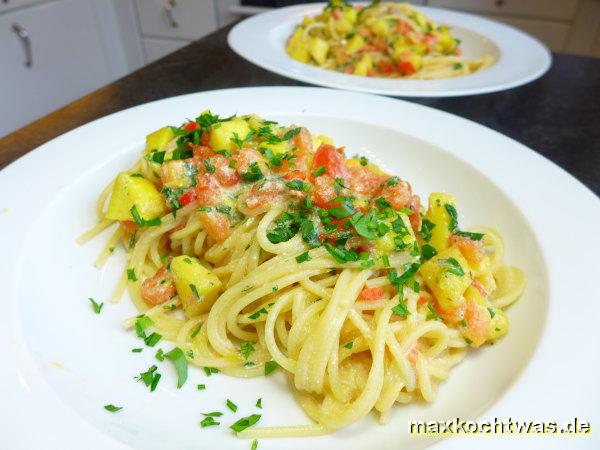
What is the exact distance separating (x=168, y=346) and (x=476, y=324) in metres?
1.24

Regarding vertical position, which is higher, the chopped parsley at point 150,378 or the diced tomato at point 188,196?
the diced tomato at point 188,196

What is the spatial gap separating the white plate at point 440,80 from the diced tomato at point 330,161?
129 centimetres

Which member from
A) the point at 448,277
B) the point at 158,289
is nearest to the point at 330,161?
the point at 448,277

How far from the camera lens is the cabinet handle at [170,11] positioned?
7488 millimetres

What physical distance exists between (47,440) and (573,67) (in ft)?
16.0

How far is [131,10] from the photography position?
7.79m

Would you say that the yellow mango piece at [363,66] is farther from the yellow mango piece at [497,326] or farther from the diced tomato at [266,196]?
the yellow mango piece at [497,326]

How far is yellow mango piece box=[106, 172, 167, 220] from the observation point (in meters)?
2.12

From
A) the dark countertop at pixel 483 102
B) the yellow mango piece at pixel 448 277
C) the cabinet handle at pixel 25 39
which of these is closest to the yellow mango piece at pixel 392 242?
the yellow mango piece at pixel 448 277

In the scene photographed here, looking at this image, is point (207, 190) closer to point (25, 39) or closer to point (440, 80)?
point (440, 80)

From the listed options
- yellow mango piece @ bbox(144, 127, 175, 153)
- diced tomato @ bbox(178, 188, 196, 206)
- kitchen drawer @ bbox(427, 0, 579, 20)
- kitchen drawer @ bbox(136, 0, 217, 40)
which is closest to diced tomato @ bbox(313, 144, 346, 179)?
diced tomato @ bbox(178, 188, 196, 206)

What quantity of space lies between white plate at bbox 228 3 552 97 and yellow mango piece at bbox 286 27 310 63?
107 mm

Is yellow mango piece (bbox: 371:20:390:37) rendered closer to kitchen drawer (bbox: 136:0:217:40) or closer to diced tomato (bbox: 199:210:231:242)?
diced tomato (bbox: 199:210:231:242)

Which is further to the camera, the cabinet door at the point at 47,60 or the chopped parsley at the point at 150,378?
the cabinet door at the point at 47,60
